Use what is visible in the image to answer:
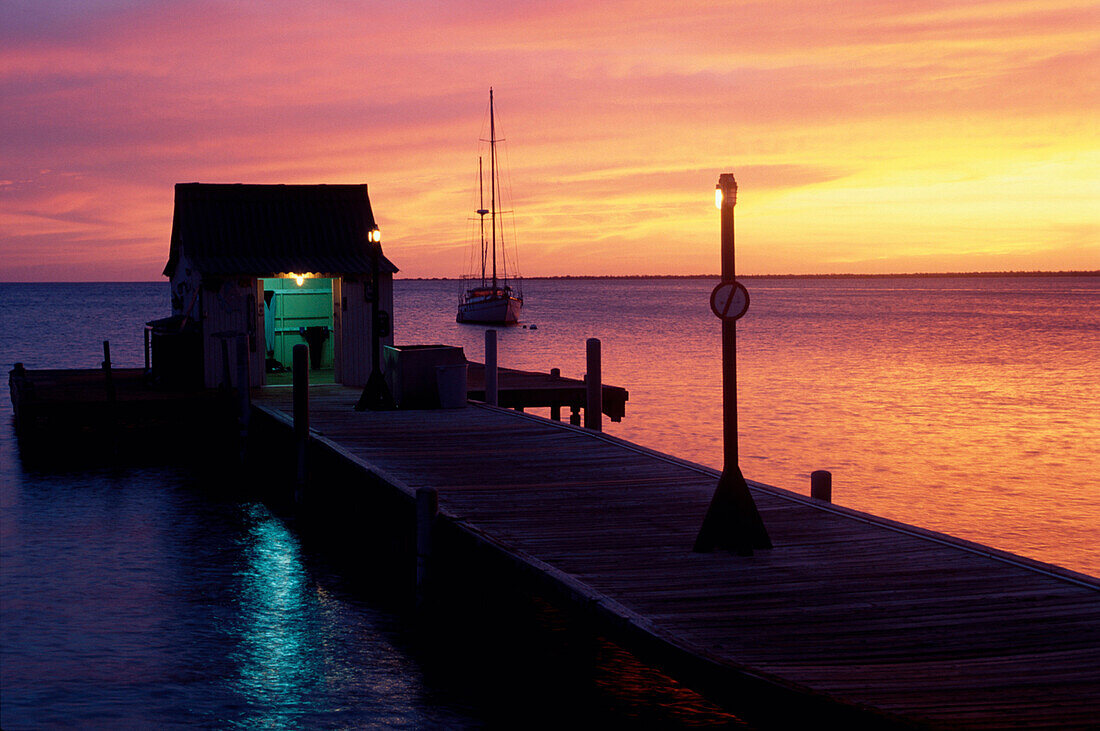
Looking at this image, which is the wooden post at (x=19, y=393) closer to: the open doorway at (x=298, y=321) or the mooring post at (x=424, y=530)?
the open doorway at (x=298, y=321)

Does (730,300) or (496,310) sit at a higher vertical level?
(496,310)

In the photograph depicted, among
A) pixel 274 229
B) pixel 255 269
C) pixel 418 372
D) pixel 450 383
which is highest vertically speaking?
pixel 274 229

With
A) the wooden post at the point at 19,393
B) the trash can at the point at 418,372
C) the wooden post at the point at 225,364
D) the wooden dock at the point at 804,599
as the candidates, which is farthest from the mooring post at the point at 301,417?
the wooden post at the point at 19,393

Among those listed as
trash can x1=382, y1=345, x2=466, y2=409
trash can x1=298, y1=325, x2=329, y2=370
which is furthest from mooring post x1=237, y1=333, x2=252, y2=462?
trash can x1=298, y1=325, x2=329, y2=370

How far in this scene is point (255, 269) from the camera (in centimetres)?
2159

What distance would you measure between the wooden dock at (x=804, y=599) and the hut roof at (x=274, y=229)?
35.1ft

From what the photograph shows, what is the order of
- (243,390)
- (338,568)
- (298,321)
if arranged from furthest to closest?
(298,321) < (243,390) < (338,568)

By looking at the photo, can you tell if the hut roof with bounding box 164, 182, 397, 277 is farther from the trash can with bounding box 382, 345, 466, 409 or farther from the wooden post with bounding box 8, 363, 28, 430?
the wooden post with bounding box 8, 363, 28, 430

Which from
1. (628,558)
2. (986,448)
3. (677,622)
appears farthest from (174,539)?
(986,448)

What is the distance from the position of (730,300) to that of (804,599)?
2714mm

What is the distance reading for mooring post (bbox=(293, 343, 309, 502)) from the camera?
52.1ft

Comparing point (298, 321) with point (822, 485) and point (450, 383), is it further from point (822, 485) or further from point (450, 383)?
point (822, 485)

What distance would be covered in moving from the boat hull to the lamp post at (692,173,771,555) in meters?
85.0

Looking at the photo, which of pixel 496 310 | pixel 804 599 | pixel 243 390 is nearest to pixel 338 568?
pixel 243 390
